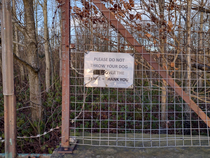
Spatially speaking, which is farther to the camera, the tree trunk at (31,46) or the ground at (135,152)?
the tree trunk at (31,46)

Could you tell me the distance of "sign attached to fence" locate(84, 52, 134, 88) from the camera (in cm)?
261

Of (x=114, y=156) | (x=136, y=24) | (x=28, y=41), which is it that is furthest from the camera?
(x=28, y=41)

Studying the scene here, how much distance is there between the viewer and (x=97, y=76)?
262 cm

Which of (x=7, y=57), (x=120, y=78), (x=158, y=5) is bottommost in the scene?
(x=120, y=78)

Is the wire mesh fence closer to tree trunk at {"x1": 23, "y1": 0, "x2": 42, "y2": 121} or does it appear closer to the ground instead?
the ground

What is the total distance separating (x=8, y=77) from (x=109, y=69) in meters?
1.42

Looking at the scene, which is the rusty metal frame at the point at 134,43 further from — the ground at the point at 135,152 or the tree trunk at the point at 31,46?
the tree trunk at the point at 31,46

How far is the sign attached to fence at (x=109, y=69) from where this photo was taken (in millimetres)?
2611

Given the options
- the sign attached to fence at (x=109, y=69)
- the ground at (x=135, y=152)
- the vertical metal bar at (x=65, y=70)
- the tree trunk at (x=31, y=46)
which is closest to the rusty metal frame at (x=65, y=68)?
the vertical metal bar at (x=65, y=70)

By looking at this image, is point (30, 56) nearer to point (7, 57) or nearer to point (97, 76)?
point (7, 57)

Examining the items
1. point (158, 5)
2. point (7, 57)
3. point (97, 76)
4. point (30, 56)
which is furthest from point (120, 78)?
point (30, 56)

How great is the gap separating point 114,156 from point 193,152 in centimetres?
112

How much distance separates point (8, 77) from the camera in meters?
2.54

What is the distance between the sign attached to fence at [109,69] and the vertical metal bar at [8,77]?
1.06m
